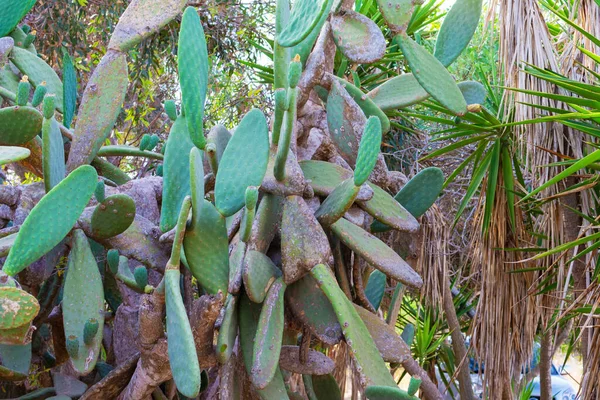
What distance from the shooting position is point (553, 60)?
3443 mm

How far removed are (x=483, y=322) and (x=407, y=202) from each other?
77.8 inches

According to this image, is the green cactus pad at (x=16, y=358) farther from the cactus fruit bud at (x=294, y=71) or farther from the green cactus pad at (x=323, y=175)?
the cactus fruit bud at (x=294, y=71)

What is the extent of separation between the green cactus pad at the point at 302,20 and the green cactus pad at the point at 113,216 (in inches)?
19.3

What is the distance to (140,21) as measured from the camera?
1.79 m

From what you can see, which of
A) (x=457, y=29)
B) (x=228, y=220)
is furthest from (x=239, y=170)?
(x=457, y=29)

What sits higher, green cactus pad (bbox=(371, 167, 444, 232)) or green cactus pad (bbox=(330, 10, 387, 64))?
green cactus pad (bbox=(330, 10, 387, 64))

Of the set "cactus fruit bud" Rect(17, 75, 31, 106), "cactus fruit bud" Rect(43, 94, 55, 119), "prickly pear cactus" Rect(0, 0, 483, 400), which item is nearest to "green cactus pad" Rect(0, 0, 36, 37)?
"prickly pear cactus" Rect(0, 0, 483, 400)

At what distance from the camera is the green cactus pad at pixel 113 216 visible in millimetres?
1555

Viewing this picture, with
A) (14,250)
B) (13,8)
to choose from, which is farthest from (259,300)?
(13,8)

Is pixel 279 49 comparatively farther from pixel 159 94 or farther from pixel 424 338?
pixel 424 338

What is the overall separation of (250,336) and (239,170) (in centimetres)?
36

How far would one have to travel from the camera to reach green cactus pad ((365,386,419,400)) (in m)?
1.36

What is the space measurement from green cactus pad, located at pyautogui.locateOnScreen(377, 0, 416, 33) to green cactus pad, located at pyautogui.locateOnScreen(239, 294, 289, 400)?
778 mm

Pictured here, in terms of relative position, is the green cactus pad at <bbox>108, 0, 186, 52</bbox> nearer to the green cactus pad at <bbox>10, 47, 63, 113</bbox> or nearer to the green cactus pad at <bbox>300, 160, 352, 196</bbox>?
the green cactus pad at <bbox>10, 47, 63, 113</bbox>
